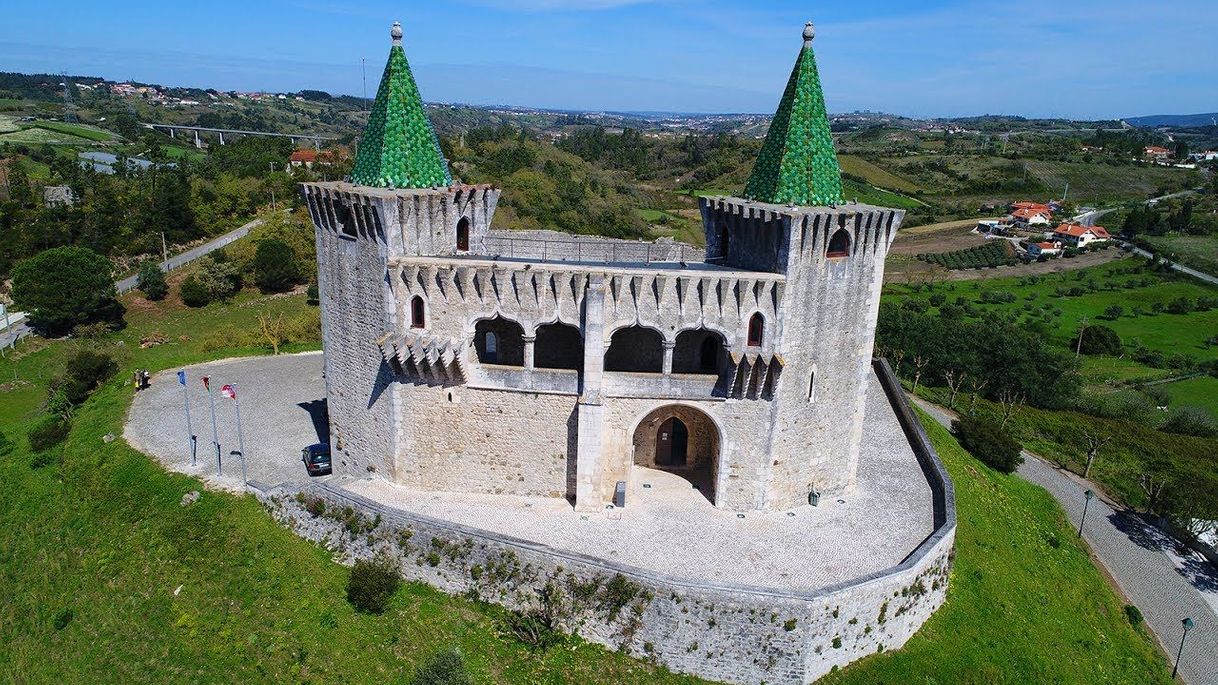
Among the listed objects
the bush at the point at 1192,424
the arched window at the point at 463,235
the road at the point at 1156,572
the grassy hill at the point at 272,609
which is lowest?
the road at the point at 1156,572

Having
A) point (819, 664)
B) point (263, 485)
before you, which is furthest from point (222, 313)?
point (819, 664)

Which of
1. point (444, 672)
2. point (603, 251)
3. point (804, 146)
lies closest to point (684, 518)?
point (444, 672)

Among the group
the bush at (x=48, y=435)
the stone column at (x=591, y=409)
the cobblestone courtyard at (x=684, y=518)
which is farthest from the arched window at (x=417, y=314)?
the bush at (x=48, y=435)

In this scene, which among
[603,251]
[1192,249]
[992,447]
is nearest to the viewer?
[603,251]

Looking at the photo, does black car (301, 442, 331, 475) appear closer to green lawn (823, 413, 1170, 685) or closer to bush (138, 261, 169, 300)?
green lawn (823, 413, 1170, 685)

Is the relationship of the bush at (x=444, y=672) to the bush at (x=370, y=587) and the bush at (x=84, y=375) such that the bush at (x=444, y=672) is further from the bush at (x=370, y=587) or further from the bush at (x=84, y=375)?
the bush at (x=84, y=375)

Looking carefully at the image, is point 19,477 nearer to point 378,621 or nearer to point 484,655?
point 378,621

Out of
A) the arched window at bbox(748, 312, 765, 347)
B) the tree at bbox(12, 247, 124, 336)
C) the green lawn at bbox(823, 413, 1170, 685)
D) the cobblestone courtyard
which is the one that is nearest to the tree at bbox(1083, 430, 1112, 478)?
the green lawn at bbox(823, 413, 1170, 685)

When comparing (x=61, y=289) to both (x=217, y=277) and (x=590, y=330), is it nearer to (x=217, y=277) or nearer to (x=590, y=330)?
(x=217, y=277)
